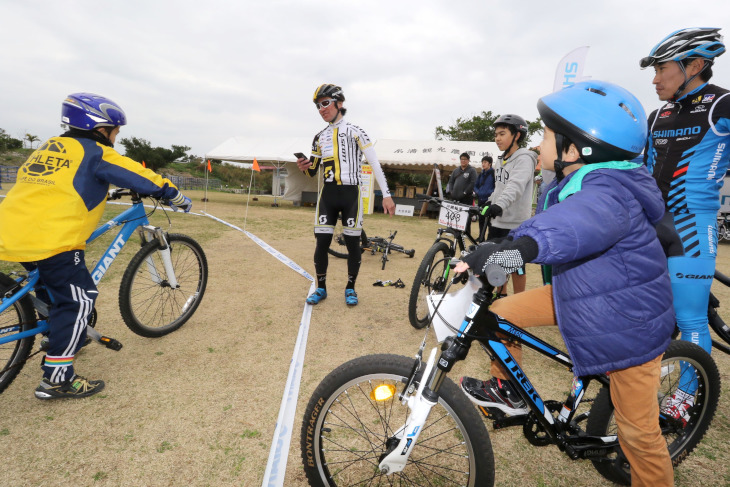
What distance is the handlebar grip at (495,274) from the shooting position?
1.18 meters

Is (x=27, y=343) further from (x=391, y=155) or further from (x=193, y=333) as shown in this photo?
(x=391, y=155)

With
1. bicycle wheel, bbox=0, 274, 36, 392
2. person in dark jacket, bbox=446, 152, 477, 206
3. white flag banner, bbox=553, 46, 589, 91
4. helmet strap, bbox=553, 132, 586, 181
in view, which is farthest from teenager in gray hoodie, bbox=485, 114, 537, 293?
person in dark jacket, bbox=446, 152, 477, 206

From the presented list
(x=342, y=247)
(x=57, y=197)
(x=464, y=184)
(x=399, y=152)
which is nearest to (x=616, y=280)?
(x=57, y=197)

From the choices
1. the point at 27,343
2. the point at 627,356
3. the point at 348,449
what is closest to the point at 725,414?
the point at 627,356

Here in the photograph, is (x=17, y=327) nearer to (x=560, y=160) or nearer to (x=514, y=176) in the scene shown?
(x=560, y=160)

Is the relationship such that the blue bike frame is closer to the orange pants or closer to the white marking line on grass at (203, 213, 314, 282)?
the white marking line on grass at (203, 213, 314, 282)

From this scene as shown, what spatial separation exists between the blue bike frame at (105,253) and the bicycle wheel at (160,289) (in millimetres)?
150

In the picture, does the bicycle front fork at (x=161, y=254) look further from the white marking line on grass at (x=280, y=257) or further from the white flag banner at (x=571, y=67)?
the white flag banner at (x=571, y=67)

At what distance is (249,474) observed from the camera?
1.88 metres

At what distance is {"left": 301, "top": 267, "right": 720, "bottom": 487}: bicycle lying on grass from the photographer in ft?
4.75

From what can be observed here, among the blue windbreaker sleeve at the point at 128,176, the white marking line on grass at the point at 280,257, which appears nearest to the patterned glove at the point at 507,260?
the blue windbreaker sleeve at the point at 128,176

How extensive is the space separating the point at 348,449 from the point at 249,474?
1.81ft

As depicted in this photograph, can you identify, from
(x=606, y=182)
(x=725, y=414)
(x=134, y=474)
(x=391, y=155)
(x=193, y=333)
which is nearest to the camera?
(x=606, y=182)

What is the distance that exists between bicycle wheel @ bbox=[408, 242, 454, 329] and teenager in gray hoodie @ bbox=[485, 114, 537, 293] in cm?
66
